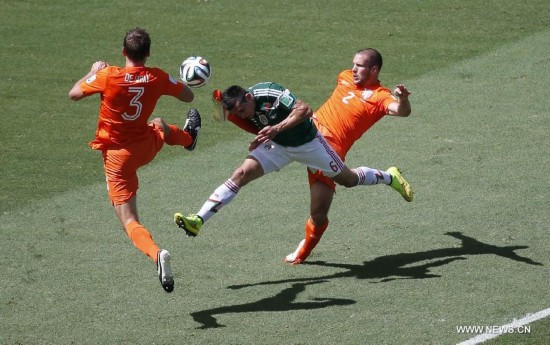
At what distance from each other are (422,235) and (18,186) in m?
4.96

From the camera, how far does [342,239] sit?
11.2 metres

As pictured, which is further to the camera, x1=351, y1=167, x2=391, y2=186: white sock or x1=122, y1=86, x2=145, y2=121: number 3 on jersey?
x1=351, y1=167, x2=391, y2=186: white sock

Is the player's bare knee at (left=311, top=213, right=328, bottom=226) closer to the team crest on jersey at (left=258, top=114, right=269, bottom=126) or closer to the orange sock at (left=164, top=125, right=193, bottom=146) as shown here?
the team crest on jersey at (left=258, top=114, right=269, bottom=126)

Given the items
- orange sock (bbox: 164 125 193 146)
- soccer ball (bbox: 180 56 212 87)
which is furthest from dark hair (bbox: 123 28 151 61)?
orange sock (bbox: 164 125 193 146)

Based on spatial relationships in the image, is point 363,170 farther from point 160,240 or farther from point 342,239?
point 160,240

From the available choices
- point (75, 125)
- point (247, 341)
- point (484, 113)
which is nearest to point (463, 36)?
point (484, 113)

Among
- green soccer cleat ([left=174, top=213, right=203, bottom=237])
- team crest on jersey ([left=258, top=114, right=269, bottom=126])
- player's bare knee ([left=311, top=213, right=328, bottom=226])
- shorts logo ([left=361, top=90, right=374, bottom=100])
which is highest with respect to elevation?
team crest on jersey ([left=258, top=114, right=269, bottom=126])

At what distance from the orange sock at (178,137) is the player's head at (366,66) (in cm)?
184

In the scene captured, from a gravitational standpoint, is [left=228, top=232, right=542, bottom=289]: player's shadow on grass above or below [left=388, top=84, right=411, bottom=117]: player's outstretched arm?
below

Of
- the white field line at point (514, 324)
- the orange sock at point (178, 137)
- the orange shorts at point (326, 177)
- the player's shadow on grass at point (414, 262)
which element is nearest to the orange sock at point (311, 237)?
the player's shadow on grass at point (414, 262)

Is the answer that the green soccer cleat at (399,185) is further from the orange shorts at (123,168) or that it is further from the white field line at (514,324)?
the orange shorts at (123,168)

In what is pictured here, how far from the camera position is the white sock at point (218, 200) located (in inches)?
384

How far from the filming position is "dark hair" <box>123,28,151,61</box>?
30.5ft

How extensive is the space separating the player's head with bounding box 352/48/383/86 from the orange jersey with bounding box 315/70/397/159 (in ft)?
0.36
